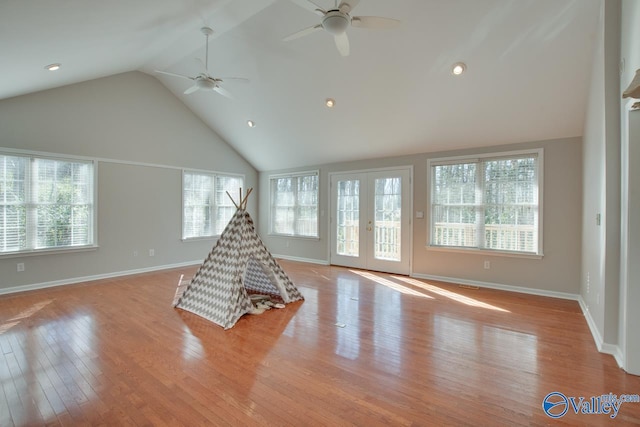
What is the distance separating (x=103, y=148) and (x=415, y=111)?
5.61 meters

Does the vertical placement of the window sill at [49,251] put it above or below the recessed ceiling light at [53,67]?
below

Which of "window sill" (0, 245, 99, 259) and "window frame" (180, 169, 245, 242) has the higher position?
"window frame" (180, 169, 245, 242)

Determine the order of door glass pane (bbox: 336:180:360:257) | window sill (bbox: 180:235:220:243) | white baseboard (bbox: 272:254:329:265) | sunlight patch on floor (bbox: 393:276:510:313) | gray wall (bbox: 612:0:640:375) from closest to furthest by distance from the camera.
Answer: gray wall (bbox: 612:0:640:375) < sunlight patch on floor (bbox: 393:276:510:313) < door glass pane (bbox: 336:180:360:257) < window sill (bbox: 180:235:220:243) < white baseboard (bbox: 272:254:329:265)

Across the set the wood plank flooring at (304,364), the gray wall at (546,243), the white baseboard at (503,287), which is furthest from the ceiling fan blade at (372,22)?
the white baseboard at (503,287)

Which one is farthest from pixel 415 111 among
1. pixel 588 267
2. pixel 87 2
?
pixel 87 2

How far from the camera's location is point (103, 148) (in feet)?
18.0

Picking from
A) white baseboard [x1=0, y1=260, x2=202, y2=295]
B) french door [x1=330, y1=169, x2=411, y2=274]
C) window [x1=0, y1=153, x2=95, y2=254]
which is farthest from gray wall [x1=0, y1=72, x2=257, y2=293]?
french door [x1=330, y1=169, x2=411, y2=274]

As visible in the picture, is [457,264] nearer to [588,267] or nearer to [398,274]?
[398,274]

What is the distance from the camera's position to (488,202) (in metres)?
5.08

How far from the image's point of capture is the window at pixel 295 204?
7.44 m

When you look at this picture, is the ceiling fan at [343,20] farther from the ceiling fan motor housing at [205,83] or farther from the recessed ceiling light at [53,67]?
the recessed ceiling light at [53,67]

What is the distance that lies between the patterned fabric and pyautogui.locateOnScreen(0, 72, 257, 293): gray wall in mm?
2749

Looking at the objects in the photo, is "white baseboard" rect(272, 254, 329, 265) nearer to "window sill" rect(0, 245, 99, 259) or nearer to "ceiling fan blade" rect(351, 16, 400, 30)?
"window sill" rect(0, 245, 99, 259)

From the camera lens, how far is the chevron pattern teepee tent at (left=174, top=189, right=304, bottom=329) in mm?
3553
